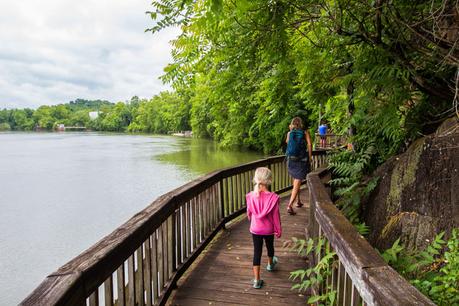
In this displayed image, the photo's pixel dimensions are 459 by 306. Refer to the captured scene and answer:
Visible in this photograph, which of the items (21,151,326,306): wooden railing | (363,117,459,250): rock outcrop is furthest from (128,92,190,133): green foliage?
(363,117,459,250): rock outcrop

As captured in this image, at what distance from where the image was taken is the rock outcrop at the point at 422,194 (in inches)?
132

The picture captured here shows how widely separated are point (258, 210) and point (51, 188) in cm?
1988

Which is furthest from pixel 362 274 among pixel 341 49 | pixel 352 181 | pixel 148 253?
pixel 352 181

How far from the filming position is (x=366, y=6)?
355 cm

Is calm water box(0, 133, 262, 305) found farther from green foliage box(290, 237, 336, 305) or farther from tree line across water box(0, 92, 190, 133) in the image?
tree line across water box(0, 92, 190, 133)

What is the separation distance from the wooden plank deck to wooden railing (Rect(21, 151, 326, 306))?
0.48 feet

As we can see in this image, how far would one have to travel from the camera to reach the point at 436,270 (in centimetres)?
300

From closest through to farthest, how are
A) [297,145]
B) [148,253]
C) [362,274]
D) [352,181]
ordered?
[362,274] < [148,253] < [352,181] < [297,145]

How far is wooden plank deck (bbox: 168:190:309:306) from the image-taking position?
334cm

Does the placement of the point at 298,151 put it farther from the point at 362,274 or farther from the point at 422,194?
the point at 362,274

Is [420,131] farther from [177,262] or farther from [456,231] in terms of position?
[177,262]

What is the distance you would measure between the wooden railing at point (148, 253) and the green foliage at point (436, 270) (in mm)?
1942

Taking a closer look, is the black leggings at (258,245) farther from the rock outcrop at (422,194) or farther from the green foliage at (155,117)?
the green foliage at (155,117)

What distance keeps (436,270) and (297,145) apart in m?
3.36
